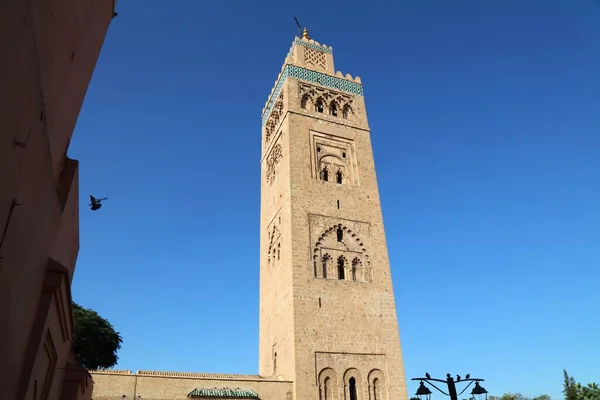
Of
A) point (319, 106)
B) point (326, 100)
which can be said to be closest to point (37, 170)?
point (319, 106)

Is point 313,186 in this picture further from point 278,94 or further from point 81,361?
point 81,361

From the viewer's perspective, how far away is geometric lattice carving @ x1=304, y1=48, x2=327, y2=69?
20.6m

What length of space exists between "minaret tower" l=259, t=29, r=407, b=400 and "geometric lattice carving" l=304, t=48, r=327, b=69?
0.06m

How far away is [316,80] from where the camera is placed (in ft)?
64.9

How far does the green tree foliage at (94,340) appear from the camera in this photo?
18297mm

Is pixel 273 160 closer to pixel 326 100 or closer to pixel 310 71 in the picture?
pixel 326 100

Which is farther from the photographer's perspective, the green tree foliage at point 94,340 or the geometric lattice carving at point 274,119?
the geometric lattice carving at point 274,119

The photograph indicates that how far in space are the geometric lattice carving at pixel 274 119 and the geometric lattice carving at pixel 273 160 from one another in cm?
118

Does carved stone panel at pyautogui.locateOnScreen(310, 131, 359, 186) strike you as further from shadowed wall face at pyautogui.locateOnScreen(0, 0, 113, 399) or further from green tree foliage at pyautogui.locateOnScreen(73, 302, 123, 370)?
shadowed wall face at pyautogui.locateOnScreen(0, 0, 113, 399)

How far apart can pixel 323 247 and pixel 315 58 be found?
9412 millimetres

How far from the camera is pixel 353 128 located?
757 inches

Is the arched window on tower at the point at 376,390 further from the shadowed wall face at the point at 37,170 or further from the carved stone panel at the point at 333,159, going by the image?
the shadowed wall face at the point at 37,170

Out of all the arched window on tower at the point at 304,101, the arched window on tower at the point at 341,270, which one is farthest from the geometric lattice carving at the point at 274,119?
Answer: the arched window on tower at the point at 341,270

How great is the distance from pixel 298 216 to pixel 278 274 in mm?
2161
